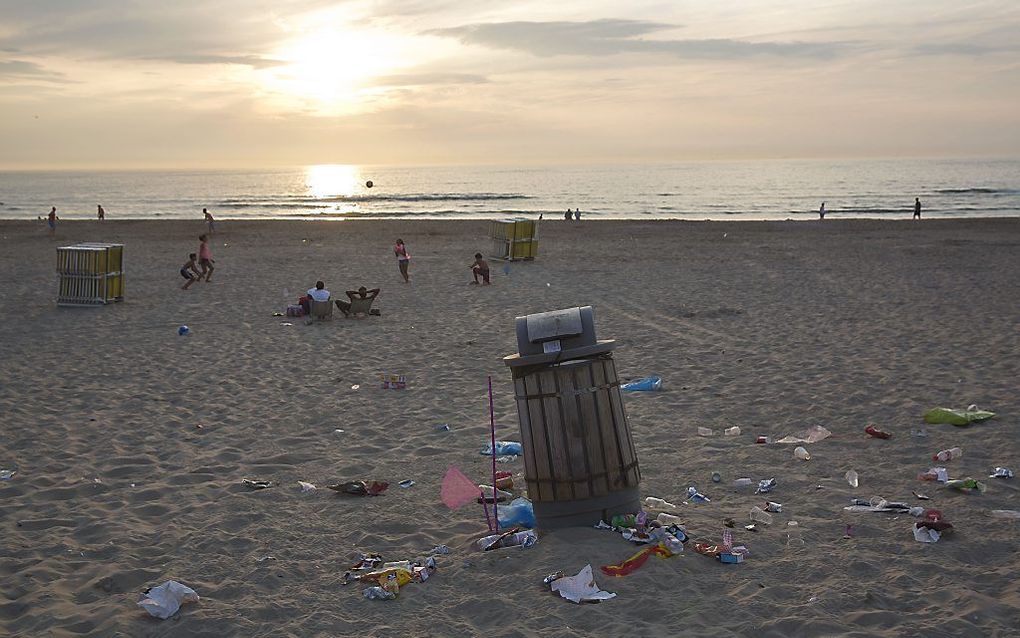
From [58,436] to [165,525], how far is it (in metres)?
2.87

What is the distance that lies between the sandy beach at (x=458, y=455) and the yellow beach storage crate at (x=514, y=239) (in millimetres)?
5699

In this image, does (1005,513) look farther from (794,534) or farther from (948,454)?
(794,534)

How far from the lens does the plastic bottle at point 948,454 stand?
6995 millimetres

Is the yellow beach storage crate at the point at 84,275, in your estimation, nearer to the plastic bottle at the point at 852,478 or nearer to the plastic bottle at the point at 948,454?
the plastic bottle at the point at 852,478

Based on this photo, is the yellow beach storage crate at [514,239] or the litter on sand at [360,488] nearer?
the litter on sand at [360,488]

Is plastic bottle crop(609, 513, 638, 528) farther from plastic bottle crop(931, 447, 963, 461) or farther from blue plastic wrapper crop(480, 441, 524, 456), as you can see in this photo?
plastic bottle crop(931, 447, 963, 461)

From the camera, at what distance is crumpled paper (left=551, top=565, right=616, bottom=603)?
4.79 m

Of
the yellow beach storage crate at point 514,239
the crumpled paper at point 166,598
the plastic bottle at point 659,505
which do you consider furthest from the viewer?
the yellow beach storage crate at point 514,239

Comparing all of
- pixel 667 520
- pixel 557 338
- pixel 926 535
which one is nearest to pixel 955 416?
pixel 926 535

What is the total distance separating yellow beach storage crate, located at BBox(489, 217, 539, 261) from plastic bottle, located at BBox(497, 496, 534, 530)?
60.3ft

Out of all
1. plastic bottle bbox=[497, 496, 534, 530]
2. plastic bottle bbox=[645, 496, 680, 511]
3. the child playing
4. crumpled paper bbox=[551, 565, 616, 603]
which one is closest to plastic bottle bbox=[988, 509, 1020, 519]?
plastic bottle bbox=[645, 496, 680, 511]

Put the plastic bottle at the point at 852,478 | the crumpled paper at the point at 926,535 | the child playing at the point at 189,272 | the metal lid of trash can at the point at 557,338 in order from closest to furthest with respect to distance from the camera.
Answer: the metal lid of trash can at the point at 557,338 → the crumpled paper at the point at 926,535 → the plastic bottle at the point at 852,478 → the child playing at the point at 189,272

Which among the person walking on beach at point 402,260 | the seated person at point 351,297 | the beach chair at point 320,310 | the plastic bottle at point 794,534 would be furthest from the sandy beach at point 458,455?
the person walking on beach at point 402,260

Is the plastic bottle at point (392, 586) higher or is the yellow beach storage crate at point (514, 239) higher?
the yellow beach storage crate at point (514, 239)
